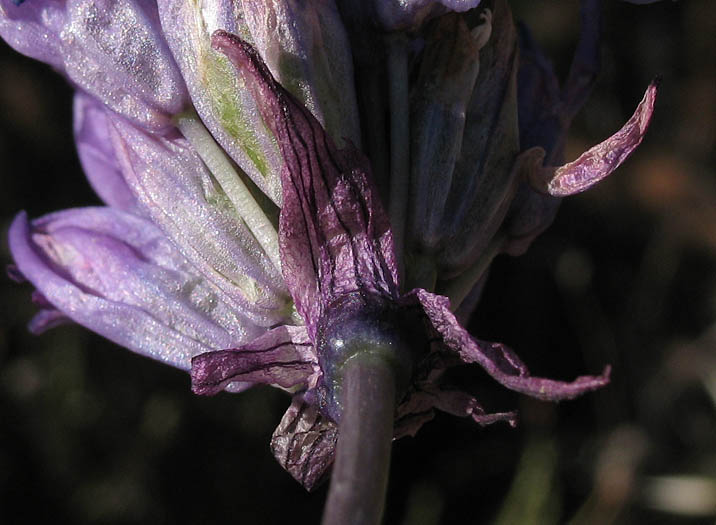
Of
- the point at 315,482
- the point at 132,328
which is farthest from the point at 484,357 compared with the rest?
the point at 132,328

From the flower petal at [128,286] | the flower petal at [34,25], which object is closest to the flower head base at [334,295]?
the flower petal at [128,286]

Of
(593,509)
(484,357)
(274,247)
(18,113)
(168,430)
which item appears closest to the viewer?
(484,357)

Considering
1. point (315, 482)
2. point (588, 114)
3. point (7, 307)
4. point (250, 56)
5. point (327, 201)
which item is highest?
→ point (250, 56)

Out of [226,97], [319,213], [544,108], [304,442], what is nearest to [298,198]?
[319,213]

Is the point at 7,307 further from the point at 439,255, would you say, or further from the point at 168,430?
the point at 439,255

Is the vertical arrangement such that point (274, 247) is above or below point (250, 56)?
below

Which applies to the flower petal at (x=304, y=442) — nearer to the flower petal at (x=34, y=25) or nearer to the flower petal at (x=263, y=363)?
the flower petal at (x=263, y=363)

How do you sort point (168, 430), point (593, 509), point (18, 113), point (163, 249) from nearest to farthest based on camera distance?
point (163, 249)
point (593, 509)
point (168, 430)
point (18, 113)

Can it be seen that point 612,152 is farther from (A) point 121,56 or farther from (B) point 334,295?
(A) point 121,56
